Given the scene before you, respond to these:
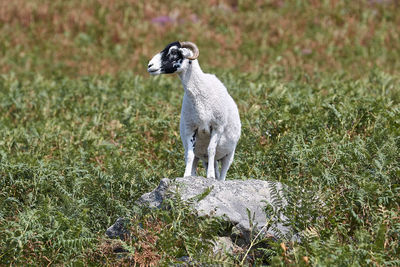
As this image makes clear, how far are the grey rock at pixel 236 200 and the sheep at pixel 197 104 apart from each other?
0.62 metres

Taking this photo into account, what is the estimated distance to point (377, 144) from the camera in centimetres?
958

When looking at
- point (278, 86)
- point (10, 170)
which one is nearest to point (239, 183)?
point (10, 170)

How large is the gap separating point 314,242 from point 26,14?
24347 mm

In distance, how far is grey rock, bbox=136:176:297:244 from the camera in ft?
23.5

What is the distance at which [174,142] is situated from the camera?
1218 centimetres

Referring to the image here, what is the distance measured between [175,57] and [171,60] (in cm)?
8

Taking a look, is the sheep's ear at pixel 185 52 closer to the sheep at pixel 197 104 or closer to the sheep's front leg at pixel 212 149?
the sheep at pixel 197 104

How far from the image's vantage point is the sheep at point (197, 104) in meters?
7.89

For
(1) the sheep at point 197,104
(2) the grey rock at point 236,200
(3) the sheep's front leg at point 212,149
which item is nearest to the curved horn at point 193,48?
(1) the sheep at point 197,104

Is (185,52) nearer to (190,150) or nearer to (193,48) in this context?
(193,48)

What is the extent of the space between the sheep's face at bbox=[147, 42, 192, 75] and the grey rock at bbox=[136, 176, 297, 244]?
1.41m

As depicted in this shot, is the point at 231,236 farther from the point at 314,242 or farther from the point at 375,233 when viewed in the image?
the point at 375,233

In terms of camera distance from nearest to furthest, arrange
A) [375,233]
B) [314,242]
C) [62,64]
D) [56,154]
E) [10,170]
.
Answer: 1. [314,242]
2. [375,233]
3. [10,170]
4. [56,154]
5. [62,64]

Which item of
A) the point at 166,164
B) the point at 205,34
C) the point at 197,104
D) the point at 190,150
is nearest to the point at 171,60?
the point at 197,104
